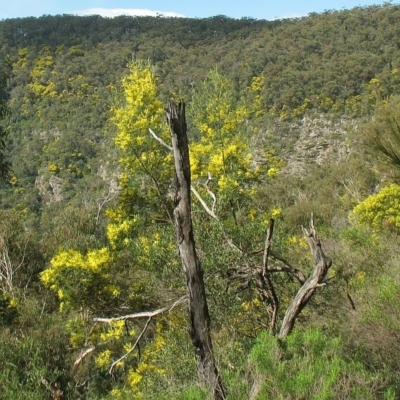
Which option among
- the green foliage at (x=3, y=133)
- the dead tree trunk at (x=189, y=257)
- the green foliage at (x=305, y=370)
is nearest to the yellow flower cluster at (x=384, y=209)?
the green foliage at (x=3, y=133)

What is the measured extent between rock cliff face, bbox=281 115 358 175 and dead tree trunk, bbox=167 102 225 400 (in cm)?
3759

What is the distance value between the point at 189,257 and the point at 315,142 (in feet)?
136

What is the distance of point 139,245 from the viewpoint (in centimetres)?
849

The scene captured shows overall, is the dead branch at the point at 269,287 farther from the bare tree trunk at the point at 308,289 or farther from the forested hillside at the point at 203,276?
the bare tree trunk at the point at 308,289

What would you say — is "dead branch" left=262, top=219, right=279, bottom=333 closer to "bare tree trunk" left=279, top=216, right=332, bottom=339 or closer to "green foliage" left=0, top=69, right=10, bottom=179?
"bare tree trunk" left=279, top=216, right=332, bottom=339

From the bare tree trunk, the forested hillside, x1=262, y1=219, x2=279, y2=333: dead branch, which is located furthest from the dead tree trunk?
x1=262, y1=219, x2=279, y2=333: dead branch

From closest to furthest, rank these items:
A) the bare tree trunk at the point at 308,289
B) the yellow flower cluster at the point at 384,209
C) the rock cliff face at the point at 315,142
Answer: the bare tree trunk at the point at 308,289 < the yellow flower cluster at the point at 384,209 < the rock cliff face at the point at 315,142

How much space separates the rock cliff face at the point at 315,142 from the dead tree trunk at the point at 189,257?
37.6 meters

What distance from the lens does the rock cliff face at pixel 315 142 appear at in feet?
141

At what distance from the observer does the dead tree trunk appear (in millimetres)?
5008

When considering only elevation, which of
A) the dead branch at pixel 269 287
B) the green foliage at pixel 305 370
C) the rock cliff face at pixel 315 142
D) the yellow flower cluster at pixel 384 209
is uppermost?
the green foliage at pixel 305 370

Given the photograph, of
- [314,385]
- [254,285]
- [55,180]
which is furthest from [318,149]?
[314,385]

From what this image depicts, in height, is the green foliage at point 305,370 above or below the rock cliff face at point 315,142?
above

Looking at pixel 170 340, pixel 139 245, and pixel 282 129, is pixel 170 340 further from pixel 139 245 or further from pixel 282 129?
pixel 282 129
